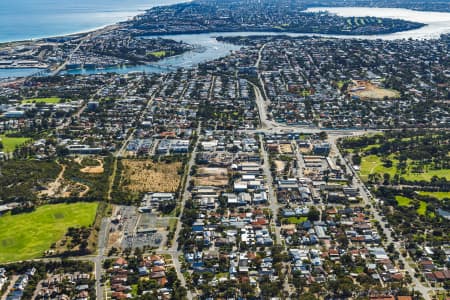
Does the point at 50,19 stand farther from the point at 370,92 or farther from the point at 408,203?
the point at 408,203

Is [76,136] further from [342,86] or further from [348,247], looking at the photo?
[342,86]

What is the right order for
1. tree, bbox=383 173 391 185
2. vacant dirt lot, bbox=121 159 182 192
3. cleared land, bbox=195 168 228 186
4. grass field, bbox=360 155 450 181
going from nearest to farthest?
1. vacant dirt lot, bbox=121 159 182 192
2. tree, bbox=383 173 391 185
3. cleared land, bbox=195 168 228 186
4. grass field, bbox=360 155 450 181

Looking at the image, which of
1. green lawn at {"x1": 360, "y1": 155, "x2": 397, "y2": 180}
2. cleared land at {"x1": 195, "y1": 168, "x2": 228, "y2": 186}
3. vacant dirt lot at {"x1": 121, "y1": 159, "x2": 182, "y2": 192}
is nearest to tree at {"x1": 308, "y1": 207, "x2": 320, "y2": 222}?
cleared land at {"x1": 195, "y1": 168, "x2": 228, "y2": 186}

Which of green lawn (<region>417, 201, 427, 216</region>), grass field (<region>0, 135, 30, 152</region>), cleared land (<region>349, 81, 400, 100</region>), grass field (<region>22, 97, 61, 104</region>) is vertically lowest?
green lawn (<region>417, 201, 427, 216</region>)

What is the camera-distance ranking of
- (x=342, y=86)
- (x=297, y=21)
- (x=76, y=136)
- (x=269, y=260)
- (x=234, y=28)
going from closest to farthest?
(x=269, y=260) < (x=76, y=136) < (x=342, y=86) < (x=234, y=28) < (x=297, y=21)

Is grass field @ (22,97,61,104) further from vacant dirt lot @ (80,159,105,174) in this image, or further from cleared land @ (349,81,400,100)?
cleared land @ (349,81,400,100)

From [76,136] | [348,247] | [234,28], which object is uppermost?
[234,28]

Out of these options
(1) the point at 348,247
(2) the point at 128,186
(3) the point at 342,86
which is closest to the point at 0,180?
(2) the point at 128,186
